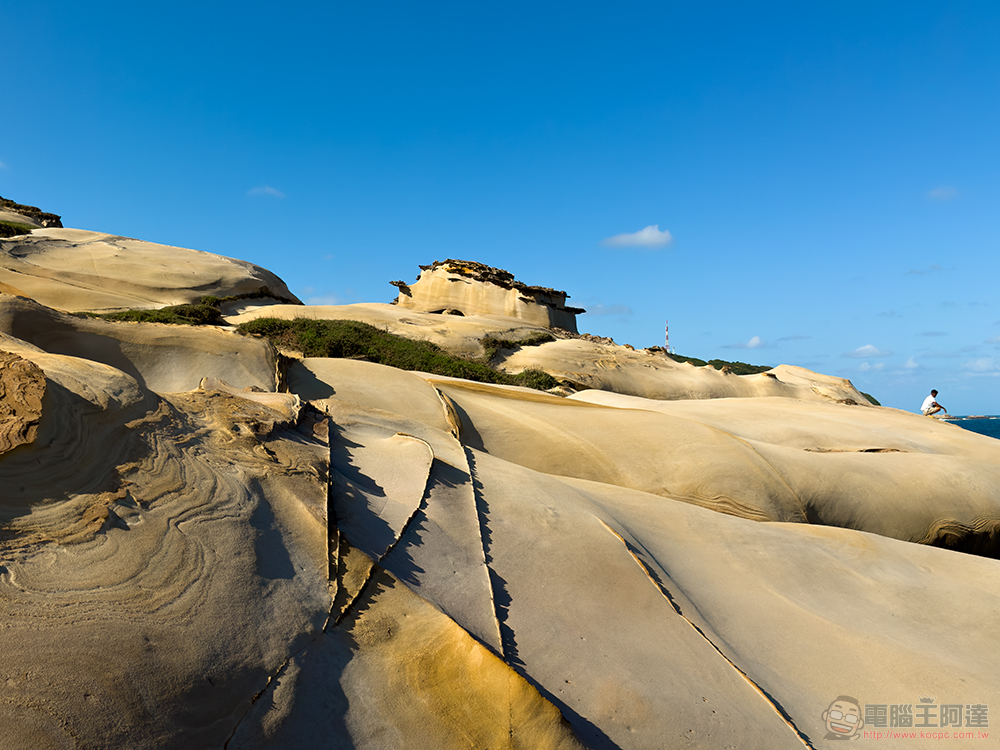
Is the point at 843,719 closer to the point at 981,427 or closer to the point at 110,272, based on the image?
the point at 110,272

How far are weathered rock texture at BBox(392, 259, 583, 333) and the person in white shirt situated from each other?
1321 centimetres

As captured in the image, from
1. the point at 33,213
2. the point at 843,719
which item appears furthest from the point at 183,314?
the point at 33,213

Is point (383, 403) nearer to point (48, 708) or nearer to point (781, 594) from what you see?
point (781, 594)

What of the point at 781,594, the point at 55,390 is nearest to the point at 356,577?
the point at 55,390

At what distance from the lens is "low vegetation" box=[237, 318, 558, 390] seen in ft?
35.9

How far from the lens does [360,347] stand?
37.7 ft

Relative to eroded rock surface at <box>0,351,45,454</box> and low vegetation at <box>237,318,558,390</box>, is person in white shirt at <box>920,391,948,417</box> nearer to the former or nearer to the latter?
low vegetation at <box>237,318,558,390</box>

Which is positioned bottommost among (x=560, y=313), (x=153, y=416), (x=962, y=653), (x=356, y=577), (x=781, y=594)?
(x=962, y=653)

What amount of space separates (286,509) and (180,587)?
0.70m

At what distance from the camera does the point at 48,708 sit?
1786 millimetres

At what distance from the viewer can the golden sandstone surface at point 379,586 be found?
2.10 m

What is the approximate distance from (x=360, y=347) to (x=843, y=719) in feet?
31.8

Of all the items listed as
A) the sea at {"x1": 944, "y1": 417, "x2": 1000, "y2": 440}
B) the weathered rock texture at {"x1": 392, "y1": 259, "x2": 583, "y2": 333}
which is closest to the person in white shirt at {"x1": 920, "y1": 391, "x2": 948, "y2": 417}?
the sea at {"x1": 944, "y1": 417, "x2": 1000, "y2": 440}

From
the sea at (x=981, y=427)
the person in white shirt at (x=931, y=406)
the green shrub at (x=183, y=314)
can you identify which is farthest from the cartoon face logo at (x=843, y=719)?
the person in white shirt at (x=931, y=406)
